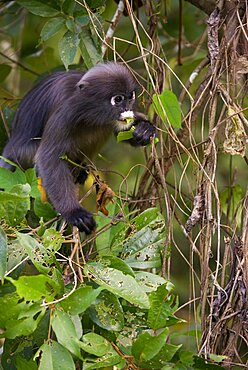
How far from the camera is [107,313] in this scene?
2.05 m

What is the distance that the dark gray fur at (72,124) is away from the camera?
9.32 ft

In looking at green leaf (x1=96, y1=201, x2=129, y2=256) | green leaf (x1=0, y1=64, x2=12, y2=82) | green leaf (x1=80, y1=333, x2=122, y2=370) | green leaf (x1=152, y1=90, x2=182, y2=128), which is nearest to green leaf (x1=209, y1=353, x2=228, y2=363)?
green leaf (x1=80, y1=333, x2=122, y2=370)

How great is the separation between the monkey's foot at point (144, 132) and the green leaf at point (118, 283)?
79cm

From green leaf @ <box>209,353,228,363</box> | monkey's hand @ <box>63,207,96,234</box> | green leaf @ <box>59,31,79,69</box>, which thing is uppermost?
green leaf @ <box>59,31,79,69</box>

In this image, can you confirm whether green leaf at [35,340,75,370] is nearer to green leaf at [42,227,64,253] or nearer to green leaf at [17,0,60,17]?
green leaf at [42,227,64,253]

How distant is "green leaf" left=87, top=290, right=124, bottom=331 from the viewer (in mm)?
2031

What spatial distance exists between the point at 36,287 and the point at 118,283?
0.23 m

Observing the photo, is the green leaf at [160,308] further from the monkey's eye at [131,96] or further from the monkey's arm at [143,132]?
the monkey's eye at [131,96]

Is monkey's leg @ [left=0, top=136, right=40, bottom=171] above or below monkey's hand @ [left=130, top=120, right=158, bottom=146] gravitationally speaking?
below

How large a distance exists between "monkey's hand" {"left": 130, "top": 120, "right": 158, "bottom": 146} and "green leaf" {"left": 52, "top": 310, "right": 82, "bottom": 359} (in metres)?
1.03

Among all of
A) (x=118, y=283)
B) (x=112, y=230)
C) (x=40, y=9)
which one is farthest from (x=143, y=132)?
(x=118, y=283)

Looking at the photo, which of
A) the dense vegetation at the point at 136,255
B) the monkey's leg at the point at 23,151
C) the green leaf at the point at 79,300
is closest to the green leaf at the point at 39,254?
the dense vegetation at the point at 136,255

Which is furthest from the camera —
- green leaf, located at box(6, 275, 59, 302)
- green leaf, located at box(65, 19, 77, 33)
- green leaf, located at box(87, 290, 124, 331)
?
green leaf, located at box(65, 19, 77, 33)

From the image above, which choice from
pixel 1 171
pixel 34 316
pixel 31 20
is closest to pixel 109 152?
pixel 31 20
